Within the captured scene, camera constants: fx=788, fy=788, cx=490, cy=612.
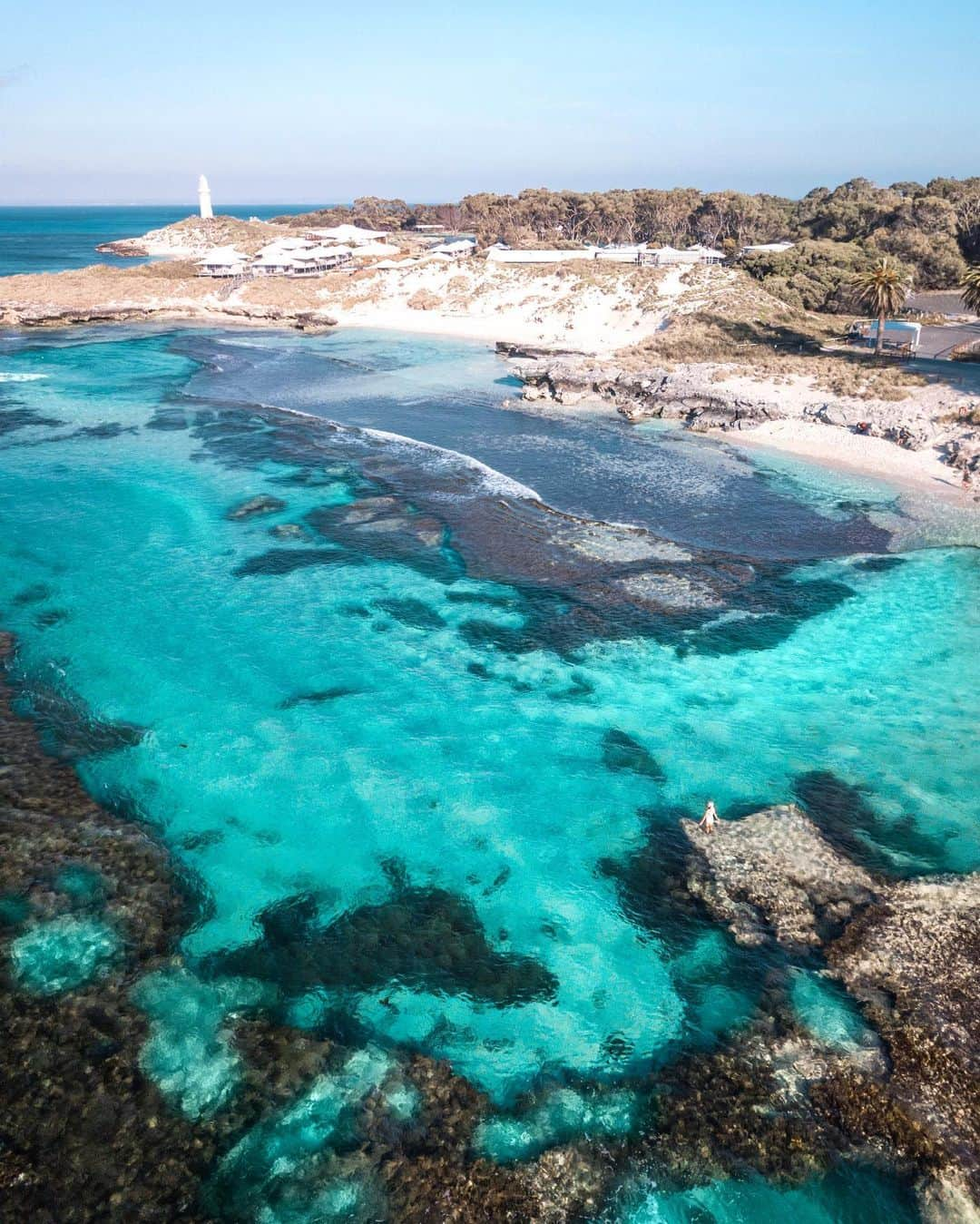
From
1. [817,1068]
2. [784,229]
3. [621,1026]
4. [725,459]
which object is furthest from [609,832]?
[784,229]

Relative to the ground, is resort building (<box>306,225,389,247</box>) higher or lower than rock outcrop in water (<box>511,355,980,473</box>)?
higher

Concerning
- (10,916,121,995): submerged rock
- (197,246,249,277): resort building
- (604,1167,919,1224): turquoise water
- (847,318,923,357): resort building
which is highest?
(197,246,249,277): resort building

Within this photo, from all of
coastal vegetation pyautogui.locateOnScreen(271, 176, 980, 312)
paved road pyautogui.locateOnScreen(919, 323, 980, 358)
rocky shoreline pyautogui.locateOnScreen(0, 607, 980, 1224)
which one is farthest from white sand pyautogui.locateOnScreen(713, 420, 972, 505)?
coastal vegetation pyautogui.locateOnScreen(271, 176, 980, 312)

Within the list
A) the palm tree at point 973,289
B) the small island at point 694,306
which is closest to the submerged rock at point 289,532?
the small island at point 694,306

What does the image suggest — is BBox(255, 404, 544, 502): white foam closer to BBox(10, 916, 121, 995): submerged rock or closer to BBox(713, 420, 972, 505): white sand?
BBox(713, 420, 972, 505): white sand

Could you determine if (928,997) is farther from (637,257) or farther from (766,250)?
(637,257)

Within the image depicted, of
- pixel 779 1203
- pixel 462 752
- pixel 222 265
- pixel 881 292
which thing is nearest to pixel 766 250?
pixel 881 292

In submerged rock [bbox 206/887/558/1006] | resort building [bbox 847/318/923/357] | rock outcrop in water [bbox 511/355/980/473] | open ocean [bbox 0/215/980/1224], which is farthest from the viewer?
resort building [bbox 847/318/923/357]
